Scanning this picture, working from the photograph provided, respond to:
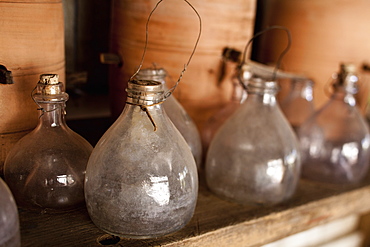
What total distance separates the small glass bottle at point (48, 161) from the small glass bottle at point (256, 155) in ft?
0.61

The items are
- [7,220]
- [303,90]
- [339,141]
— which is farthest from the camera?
[303,90]

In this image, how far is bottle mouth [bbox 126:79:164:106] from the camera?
0.45 meters

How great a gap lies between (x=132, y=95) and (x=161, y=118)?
4 centimetres

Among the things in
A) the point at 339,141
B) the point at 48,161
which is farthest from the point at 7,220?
the point at 339,141

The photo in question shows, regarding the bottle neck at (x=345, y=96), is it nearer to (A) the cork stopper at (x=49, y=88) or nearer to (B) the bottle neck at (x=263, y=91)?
(B) the bottle neck at (x=263, y=91)

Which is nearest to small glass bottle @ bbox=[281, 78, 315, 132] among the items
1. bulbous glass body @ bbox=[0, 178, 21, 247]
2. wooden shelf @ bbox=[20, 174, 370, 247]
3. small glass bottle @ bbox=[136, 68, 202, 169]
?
wooden shelf @ bbox=[20, 174, 370, 247]

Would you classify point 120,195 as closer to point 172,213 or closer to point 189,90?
point 172,213

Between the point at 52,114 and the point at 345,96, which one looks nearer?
the point at 52,114

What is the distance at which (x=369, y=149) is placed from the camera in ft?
2.38

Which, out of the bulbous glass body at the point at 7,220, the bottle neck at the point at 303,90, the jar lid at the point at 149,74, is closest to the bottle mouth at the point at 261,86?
the jar lid at the point at 149,74

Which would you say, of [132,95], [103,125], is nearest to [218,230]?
[132,95]

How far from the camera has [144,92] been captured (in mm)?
449

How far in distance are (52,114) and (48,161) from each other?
0.18 ft

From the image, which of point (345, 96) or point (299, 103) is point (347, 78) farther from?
point (299, 103)
